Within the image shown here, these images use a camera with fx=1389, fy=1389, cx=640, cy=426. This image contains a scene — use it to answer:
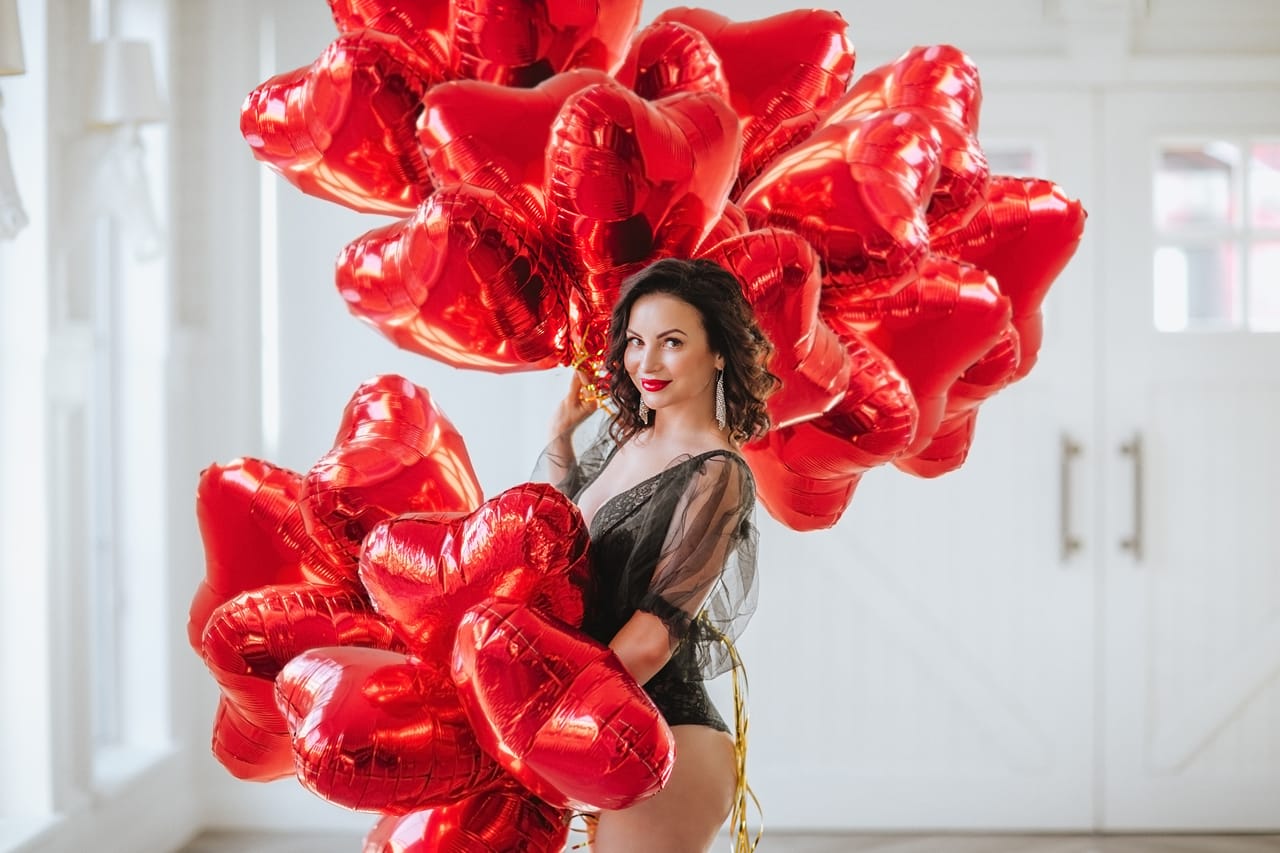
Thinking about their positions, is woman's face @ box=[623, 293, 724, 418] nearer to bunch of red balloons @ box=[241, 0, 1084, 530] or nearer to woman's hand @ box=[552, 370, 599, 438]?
bunch of red balloons @ box=[241, 0, 1084, 530]

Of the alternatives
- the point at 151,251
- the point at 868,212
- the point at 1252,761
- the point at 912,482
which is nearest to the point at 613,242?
the point at 868,212

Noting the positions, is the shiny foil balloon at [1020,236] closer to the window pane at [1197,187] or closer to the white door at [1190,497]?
the white door at [1190,497]

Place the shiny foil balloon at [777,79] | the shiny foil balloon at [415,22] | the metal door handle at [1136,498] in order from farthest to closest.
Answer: the metal door handle at [1136,498], the shiny foil balloon at [777,79], the shiny foil balloon at [415,22]

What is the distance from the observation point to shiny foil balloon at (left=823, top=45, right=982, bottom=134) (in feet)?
4.88

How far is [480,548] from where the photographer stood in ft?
3.52

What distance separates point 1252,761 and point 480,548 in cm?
355

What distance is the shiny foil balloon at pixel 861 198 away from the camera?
135cm

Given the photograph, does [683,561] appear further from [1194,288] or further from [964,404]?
[1194,288]

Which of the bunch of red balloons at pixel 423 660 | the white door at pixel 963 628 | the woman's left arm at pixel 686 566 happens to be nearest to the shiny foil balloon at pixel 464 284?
the bunch of red balloons at pixel 423 660

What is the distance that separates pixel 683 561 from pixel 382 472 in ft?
1.01

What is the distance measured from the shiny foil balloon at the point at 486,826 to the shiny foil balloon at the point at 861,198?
1.94ft

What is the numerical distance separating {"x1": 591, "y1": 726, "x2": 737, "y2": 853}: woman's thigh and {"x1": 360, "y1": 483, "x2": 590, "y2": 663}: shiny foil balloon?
265 millimetres

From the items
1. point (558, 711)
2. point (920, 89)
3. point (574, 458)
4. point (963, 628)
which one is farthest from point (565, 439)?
point (963, 628)

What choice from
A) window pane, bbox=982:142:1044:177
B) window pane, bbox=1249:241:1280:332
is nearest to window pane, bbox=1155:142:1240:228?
window pane, bbox=1249:241:1280:332
